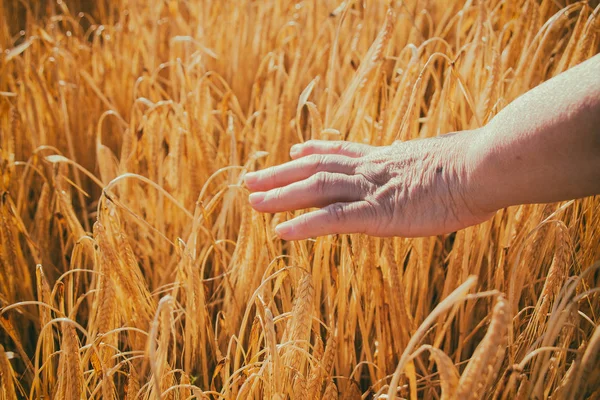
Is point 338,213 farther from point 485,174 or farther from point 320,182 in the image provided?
point 485,174

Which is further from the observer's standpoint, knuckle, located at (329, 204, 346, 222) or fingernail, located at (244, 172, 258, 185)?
fingernail, located at (244, 172, 258, 185)

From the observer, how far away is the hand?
76 cm

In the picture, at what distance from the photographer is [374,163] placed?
2.74 ft

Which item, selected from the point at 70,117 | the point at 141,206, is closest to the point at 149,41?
the point at 70,117

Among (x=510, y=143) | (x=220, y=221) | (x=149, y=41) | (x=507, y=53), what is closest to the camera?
(x=510, y=143)

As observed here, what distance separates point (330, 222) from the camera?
772mm

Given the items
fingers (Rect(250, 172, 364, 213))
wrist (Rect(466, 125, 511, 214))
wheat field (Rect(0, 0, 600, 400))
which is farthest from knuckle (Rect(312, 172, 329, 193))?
wrist (Rect(466, 125, 511, 214))

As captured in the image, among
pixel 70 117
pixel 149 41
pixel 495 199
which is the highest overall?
pixel 149 41

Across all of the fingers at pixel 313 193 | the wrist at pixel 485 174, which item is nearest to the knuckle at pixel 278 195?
the fingers at pixel 313 193

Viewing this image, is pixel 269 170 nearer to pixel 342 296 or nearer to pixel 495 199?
pixel 342 296

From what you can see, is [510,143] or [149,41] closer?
[510,143]

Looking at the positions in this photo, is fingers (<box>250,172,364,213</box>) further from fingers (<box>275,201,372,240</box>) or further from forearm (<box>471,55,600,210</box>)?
forearm (<box>471,55,600,210</box>)

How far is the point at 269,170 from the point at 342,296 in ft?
0.83

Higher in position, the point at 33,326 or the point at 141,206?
the point at 141,206
